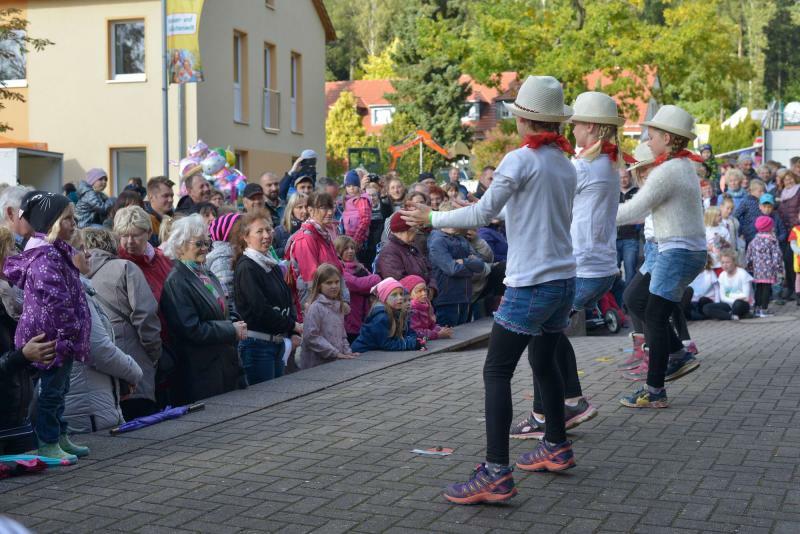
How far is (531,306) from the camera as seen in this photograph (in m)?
5.59

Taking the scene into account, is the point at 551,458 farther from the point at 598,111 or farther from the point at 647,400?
the point at 598,111

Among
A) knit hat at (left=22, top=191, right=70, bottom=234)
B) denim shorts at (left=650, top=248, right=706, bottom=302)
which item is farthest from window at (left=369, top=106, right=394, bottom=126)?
knit hat at (left=22, top=191, right=70, bottom=234)

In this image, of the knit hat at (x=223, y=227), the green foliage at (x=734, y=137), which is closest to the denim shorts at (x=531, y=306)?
the knit hat at (x=223, y=227)

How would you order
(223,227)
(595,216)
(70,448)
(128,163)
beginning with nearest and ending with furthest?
(70,448) < (595,216) < (223,227) < (128,163)

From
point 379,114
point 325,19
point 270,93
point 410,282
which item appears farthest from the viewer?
point 379,114

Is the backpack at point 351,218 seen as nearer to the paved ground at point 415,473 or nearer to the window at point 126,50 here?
the paved ground at point 415,473

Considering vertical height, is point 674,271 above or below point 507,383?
above

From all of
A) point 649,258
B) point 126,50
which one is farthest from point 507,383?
point 126,50

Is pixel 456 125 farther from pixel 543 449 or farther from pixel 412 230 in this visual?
pixel 543 449

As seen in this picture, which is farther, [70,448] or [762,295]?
[762,295]

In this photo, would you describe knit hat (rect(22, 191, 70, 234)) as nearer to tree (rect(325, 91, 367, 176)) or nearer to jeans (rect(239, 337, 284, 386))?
jeans (rect(239, 337, 284, 386))

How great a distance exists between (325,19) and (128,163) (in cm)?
1019

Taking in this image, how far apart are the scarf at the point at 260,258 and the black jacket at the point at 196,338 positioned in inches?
21.0

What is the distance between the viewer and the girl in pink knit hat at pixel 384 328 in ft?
34.4
